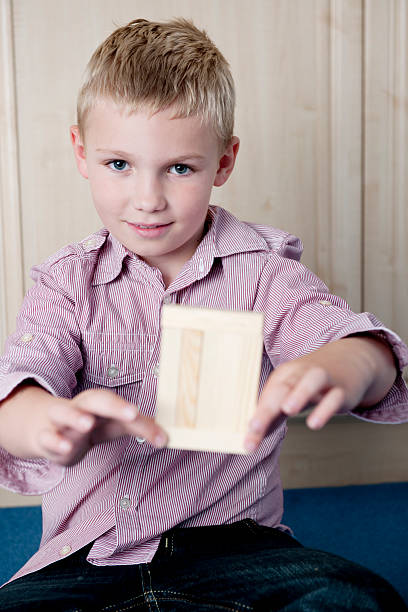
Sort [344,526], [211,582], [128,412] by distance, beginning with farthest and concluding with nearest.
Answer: [344,526] → [211,582] → [128,412]

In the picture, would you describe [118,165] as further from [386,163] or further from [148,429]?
[386,163]

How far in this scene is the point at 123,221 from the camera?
2.90ft

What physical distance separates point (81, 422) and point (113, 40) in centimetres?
57

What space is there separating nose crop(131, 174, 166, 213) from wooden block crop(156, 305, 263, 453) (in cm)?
27

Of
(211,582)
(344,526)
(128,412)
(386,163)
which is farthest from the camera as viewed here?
(386,163)

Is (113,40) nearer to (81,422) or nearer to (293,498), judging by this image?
(81,422)

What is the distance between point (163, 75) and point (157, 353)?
0.35 m

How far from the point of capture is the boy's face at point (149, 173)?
0.83 meters

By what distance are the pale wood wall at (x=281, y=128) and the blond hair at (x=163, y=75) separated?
435mm

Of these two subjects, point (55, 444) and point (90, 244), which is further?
point (90, 244)

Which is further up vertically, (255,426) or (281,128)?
(281,128)

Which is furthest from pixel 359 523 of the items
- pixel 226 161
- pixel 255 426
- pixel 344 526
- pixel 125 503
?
pixel 255 426

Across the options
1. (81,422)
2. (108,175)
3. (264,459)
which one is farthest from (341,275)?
(81,422)

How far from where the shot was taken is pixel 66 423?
0.58 metres
